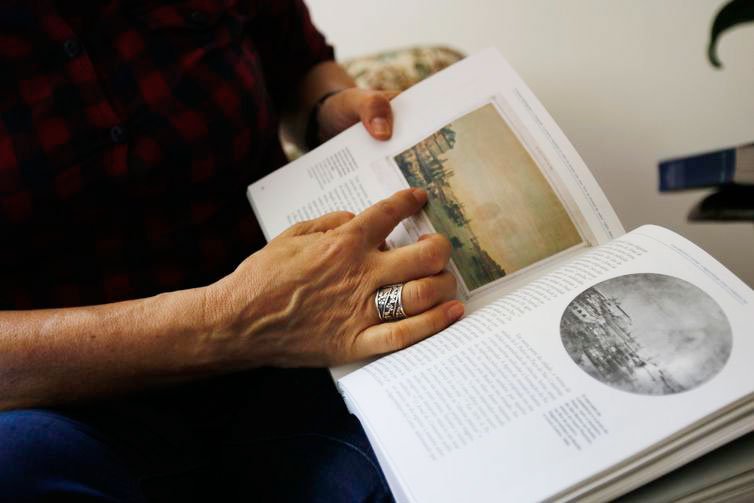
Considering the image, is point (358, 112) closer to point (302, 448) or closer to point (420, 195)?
point (420, 195)

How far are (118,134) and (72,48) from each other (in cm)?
10

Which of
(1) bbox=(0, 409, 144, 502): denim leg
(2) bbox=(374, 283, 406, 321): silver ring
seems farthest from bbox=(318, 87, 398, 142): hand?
(1) bbox=(0, 409, 144, 502): denim leg

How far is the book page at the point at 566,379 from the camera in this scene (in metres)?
0.48

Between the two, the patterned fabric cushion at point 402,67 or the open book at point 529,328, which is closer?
the open book at point 529,328

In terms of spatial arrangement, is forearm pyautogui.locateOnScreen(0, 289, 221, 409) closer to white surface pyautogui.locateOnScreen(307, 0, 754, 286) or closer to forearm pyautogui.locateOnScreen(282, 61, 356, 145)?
forearm pyautogui.locateOnScreen(282, 61, 356, 145)

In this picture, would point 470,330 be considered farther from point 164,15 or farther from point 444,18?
point 444,18

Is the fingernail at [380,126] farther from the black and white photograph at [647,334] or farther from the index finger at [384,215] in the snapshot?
the black and white photograph at [647,334]

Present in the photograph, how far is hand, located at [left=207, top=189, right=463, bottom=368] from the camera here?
0.65 m

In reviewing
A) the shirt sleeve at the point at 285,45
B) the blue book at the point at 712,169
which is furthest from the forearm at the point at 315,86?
the blue book at the point at 712,169

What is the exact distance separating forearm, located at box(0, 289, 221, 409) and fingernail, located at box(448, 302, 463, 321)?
0.25 meters

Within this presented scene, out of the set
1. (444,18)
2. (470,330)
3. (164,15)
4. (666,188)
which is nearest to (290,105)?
(164,15)

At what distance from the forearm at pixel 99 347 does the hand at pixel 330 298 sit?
37 millimetres

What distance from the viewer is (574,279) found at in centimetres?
60

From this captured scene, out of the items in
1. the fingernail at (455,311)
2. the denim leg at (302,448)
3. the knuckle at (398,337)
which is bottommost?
the denim leg at (302,448)
